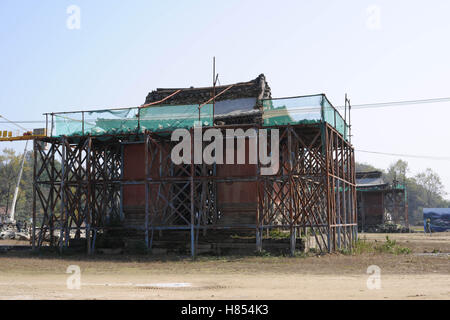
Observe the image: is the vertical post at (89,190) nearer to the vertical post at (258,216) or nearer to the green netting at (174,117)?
the green netting at (174,117)

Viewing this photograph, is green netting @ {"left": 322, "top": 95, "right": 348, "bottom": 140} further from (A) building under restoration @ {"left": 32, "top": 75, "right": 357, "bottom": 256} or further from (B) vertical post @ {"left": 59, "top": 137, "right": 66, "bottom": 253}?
(B) vertical post @ {"left": 59, "top": 137, "right": 66, "bottom": 253}

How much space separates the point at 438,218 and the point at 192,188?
44277mm

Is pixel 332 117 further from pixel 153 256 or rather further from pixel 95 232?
pixel 95 232

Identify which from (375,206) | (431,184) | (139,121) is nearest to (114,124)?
(139,121)

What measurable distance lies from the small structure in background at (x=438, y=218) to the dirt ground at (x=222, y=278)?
41225 mm

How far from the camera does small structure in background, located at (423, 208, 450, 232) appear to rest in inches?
2240

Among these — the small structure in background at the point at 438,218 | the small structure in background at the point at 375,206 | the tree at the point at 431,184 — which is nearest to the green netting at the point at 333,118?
the small structure in background at the point at 375,206

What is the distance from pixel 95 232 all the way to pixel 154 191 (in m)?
3.32

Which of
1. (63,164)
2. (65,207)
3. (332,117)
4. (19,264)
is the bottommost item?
(19,264)

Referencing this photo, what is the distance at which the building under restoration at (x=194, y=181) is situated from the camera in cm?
2145

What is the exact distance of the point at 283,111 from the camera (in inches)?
842

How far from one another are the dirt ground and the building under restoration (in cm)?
202

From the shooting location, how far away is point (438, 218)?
57.4 m
